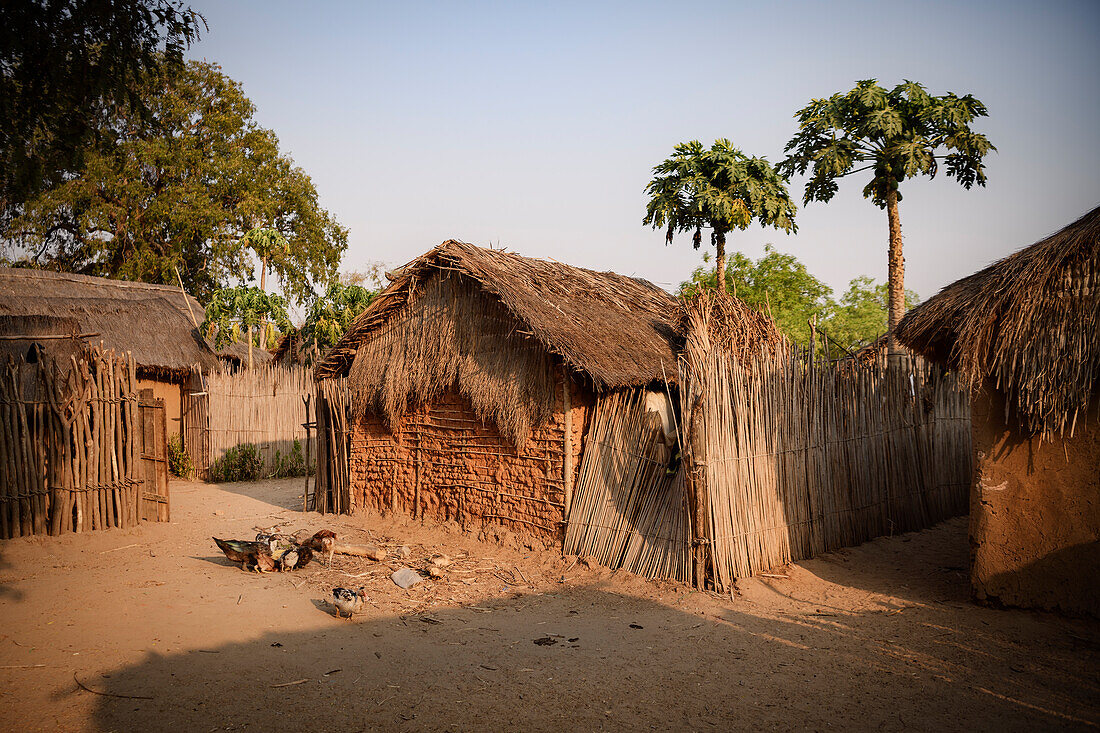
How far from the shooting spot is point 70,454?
26.0ft

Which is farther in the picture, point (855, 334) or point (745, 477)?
point (855, 334)

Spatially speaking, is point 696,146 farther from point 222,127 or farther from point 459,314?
point 222,127

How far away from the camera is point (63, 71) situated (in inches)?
226

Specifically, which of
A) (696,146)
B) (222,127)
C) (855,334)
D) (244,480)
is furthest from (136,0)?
(855,334)

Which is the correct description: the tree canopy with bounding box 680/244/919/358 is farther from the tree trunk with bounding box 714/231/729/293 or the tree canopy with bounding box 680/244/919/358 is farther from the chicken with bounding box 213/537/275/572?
the chicken with bounding box 213/537/275/572

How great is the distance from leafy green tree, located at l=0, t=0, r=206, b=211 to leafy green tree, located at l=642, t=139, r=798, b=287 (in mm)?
14399

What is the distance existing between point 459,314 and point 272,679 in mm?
5039

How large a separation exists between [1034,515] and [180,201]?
26647mm

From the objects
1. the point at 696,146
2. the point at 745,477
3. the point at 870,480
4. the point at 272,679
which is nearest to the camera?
the point at 272,679

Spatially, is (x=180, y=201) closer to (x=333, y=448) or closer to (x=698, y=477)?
(x=333, y=448)

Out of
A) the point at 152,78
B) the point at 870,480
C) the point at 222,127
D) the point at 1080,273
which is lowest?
the point at 870,480

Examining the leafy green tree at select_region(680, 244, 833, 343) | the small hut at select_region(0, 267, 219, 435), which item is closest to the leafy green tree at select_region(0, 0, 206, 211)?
the small hut at select_region(0, 267, 219, 435)

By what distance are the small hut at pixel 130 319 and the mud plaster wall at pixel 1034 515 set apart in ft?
46.7

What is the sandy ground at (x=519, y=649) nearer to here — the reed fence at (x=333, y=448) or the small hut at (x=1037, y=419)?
the small hut at (x=1037, y=419)
